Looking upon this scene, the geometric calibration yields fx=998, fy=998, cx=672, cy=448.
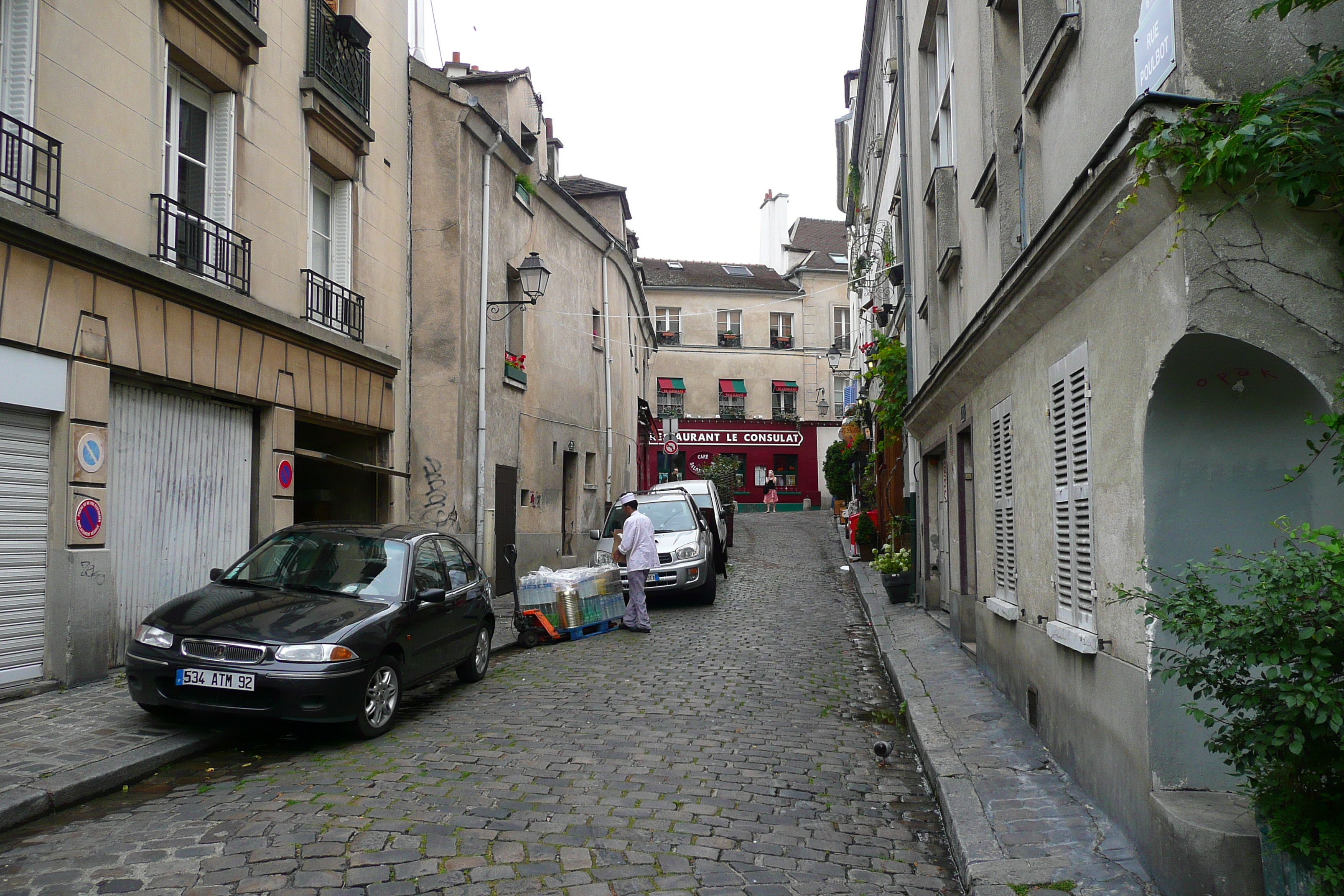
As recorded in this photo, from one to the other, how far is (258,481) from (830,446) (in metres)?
30.1

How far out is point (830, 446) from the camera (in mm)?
39344

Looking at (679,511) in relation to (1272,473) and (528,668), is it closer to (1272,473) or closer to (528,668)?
(528,668)

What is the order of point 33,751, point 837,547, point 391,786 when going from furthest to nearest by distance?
point 837,547 < point 33,751 < point 391,786

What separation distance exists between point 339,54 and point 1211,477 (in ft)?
40.5

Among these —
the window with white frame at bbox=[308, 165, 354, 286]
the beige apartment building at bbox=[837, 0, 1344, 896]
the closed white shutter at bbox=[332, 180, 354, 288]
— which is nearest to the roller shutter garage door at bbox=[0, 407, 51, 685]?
the window with white frame at bbox=[308, 165, 354, 286]

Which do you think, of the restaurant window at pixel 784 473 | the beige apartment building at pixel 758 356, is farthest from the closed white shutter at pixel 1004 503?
the restaurant window at pixel 784 473

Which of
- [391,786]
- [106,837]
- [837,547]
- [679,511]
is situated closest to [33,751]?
[106,837]

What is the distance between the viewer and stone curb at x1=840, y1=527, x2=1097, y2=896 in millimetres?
4324

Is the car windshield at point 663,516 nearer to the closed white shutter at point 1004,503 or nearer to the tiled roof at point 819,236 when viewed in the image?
the closed white shutter at point 1004,503

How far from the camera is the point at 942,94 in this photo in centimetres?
1197

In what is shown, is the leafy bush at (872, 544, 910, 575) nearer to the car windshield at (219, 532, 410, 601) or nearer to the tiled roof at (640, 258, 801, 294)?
the car windshield at (219, 532, 410, 601)

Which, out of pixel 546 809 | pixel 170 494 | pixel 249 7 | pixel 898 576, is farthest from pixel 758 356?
pixel 546 809

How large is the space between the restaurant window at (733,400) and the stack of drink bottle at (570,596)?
110ft

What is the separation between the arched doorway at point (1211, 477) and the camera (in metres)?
4.06
